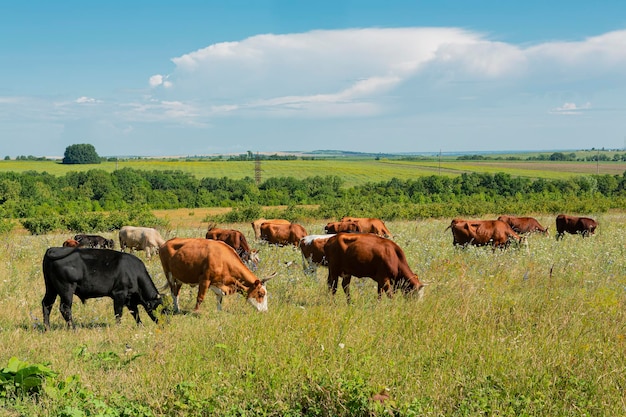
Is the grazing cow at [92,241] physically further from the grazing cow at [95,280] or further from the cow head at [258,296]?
the cow head at [258,296]

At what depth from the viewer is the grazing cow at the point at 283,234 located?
23.1 meters

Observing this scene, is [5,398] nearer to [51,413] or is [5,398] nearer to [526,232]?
[51,413]

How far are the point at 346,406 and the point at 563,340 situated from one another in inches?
127

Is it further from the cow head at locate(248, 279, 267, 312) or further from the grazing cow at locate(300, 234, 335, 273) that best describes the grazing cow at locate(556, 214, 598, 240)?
the cow head at locate(248, 279, 267, 312)

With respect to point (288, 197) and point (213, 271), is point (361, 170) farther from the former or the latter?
point (213, 271)

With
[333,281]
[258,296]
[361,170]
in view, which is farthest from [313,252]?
[361,170]

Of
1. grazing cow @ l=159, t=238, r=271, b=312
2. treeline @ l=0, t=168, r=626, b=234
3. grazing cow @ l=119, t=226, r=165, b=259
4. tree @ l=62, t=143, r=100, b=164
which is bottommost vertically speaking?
treeline @ l=0, t=168, r=626, b=234

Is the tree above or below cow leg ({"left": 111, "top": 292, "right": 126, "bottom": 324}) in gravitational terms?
above

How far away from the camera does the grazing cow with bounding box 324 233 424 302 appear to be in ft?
33.2

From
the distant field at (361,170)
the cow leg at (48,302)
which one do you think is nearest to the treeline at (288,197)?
the distant field at (361,170)

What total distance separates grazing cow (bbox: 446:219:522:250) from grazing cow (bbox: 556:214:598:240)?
589 centimetres

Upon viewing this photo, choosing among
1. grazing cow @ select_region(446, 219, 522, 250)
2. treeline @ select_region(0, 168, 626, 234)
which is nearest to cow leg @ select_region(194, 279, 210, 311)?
grazing cow @ select_region(446, 219, 522, 250)

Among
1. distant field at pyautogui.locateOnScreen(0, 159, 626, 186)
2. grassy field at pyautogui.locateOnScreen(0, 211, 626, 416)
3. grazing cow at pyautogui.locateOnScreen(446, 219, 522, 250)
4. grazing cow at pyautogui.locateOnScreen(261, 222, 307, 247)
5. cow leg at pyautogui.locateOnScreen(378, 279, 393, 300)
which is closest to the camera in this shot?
grassy field at pyautogui.locateOnScreen(0, 211, 626, 416)

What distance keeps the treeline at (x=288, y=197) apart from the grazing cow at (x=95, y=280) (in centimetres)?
2952
